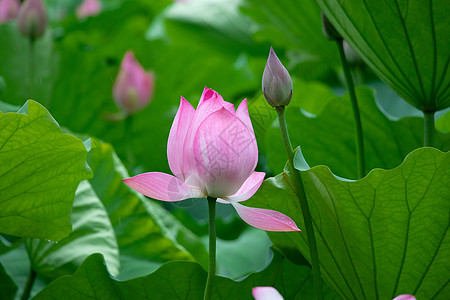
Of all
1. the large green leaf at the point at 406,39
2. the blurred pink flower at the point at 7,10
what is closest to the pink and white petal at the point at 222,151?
the large green leaf at the point at 406,39

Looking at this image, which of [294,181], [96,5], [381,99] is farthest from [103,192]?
[96,5]

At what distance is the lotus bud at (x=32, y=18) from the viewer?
111 cm

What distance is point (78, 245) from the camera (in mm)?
737

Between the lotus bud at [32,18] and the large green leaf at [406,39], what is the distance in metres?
0.60

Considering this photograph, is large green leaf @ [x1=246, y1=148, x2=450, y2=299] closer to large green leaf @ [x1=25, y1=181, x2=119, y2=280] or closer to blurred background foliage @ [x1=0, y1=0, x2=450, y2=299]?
blurred background foliage @ [x1=0, y1=0, x2=450, y2=299]

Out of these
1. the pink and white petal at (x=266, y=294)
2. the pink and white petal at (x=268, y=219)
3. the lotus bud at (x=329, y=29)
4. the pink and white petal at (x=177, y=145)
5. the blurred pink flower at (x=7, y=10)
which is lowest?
the blurred pink flower at (x=7, y=10)

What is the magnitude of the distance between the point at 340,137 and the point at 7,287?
472 mm

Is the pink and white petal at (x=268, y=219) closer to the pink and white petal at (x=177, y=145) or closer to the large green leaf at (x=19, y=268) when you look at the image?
the pink and white petal at (x=177, y=145)

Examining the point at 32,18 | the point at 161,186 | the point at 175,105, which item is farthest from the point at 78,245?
the point at 175,105

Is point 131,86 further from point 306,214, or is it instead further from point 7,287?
point 306,214

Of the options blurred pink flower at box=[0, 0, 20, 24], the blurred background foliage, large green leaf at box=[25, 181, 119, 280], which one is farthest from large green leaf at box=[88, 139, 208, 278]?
blurred pink flower at box=[0, 0, 20, 24]

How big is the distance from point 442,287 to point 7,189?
1.44ft

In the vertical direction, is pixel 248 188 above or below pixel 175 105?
above

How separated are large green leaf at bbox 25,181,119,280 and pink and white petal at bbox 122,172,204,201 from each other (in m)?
0.22
